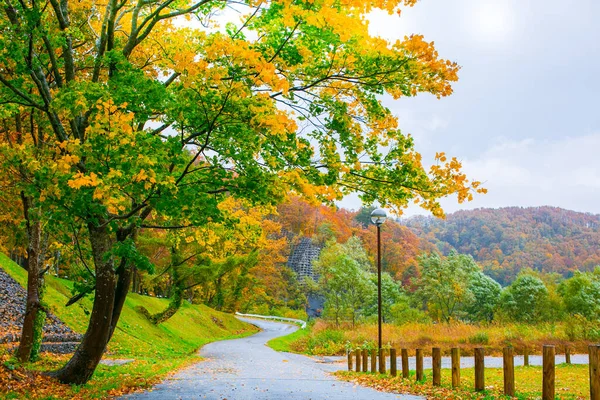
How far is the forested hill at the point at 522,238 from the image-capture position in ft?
317

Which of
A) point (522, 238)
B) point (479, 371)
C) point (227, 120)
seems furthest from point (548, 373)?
point (522, 238)

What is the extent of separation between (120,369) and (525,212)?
136 meters

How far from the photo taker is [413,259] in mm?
71250

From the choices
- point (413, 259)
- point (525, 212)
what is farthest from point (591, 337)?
point (525, 212)

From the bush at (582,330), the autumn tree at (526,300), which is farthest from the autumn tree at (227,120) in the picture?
the autumn tree at (526,300)

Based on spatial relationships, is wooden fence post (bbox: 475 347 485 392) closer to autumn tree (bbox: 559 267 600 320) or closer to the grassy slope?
the grassy slope

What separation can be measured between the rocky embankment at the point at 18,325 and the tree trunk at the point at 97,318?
4665mm

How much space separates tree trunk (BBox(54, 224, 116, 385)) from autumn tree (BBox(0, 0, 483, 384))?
2 centimetres

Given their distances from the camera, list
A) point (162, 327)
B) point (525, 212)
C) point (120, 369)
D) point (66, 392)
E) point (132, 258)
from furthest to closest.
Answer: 1. point (525, 212)
2. point (162, 327)
3. point (120, 369)
4. point (66, 392)
5. point (132, 258)

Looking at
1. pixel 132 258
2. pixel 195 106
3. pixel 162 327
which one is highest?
pixel 195 106

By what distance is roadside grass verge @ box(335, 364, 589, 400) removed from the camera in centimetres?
794

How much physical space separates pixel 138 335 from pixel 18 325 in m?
6.55

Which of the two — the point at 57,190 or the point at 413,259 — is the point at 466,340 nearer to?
the point at 57,190

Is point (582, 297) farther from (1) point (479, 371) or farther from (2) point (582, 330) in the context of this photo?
(1) point (479, 371)
